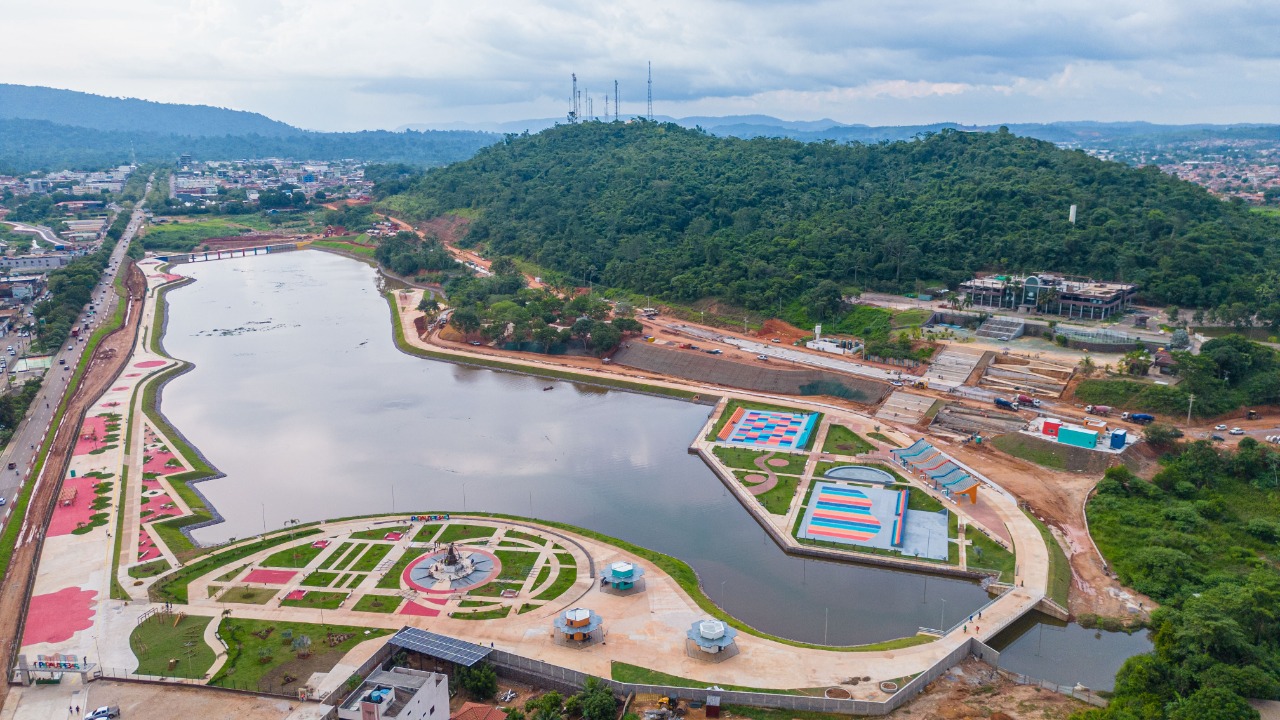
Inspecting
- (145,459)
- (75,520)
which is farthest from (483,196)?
(75,520)

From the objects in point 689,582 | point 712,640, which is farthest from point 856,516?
point 712,640

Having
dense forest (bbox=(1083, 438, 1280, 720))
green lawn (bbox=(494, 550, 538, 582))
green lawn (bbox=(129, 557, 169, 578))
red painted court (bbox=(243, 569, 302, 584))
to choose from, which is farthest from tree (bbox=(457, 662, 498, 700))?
dense forest (bbox=(1083, 438, 1280, 720))

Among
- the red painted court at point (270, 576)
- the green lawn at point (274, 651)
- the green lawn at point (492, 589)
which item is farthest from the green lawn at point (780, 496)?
the red painted court at point (270, 576)

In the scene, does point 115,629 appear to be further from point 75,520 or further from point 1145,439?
point 1145,439

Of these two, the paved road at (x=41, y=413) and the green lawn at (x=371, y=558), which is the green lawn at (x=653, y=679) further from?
the paved road at (x=41, y=413)

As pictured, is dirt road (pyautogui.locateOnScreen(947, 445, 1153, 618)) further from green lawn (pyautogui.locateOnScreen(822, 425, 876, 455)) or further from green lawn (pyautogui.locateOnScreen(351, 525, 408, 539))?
green lawn (pyautogui.locateOnScreen(351, 525, 408, 539))

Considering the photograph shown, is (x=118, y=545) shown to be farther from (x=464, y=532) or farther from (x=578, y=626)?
(x=578, y=626)
